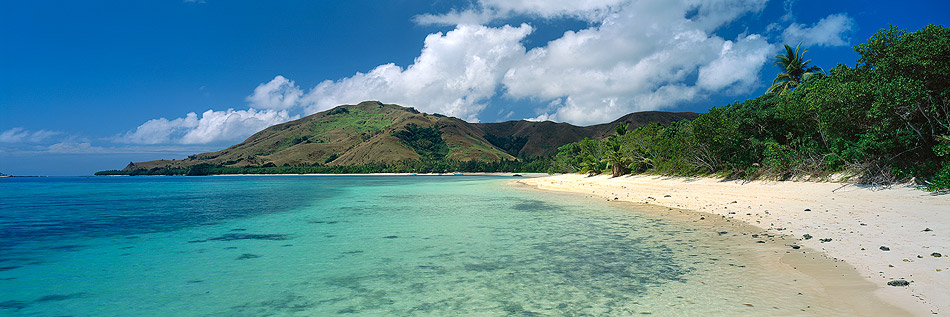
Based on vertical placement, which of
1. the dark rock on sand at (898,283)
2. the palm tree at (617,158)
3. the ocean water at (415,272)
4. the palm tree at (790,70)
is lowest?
the ocean water at (415,272)

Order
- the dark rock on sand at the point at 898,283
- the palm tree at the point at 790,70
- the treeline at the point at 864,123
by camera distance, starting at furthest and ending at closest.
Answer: the palm tree at the point at 790,70, the treeline at the point at 864,123, the dark rock on sand at the point at 898,283

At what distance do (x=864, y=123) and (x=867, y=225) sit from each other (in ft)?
41.2

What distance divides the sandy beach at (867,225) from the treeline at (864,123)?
4.62 feet

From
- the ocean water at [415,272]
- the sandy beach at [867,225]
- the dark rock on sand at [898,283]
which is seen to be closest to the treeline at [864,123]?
the sandy beach at [867,225]

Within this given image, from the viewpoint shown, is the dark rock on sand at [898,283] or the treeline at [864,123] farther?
the treeline at [864,123]

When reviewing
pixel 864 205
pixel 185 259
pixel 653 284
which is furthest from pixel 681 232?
pixel 185 259

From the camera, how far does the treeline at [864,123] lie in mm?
17891

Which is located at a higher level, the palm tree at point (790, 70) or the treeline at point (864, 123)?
the palm tree at point (790, 70)

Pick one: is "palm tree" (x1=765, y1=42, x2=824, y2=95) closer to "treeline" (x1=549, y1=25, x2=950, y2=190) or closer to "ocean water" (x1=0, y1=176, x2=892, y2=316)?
"treeline" (x1=549, y1=25, x2=950, y2=190)

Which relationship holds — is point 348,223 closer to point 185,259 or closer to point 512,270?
point 185,259

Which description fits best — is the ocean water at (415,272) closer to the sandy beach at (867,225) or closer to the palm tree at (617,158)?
the sandy beach at (867,225)

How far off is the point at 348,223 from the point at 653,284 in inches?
599

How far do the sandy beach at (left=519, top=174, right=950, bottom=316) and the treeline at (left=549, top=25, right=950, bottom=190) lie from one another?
141cm

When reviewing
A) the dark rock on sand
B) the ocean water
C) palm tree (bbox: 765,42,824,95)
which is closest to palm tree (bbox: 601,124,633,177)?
palm tree (bbox: 765,42,824,95)
